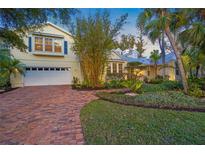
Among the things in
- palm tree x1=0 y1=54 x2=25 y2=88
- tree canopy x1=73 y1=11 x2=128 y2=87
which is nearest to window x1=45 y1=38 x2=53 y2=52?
palm tree x1=0 y1=54 x2=25 y2=88

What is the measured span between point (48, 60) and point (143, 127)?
12588mm

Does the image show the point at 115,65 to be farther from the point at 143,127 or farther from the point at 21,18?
the point at 143,127

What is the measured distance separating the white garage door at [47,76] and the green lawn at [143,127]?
10.3m

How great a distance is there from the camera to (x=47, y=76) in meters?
14.7

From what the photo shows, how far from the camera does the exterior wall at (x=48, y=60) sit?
1348 cm

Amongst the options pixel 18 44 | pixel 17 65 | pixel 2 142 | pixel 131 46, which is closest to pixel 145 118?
pixel 2 142

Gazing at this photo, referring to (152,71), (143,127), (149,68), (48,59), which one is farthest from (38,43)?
(152,71)

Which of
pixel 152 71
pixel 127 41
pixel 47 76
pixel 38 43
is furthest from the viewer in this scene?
pixel 127 41

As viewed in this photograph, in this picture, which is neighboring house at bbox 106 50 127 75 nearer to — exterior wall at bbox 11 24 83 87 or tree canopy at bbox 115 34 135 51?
exterior wall at bbox 11 24 83 87

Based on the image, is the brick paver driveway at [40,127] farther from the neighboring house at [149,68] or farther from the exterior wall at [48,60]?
the neighboring house at [149,68]

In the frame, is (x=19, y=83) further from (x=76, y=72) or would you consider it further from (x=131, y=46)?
(x=131, y=46)

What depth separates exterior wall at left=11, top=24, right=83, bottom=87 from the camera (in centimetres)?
1348

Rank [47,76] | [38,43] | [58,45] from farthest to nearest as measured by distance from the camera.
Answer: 1. [58,45]
2. [47,76]
3. [38,43]

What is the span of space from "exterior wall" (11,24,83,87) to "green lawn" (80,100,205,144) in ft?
34.0
